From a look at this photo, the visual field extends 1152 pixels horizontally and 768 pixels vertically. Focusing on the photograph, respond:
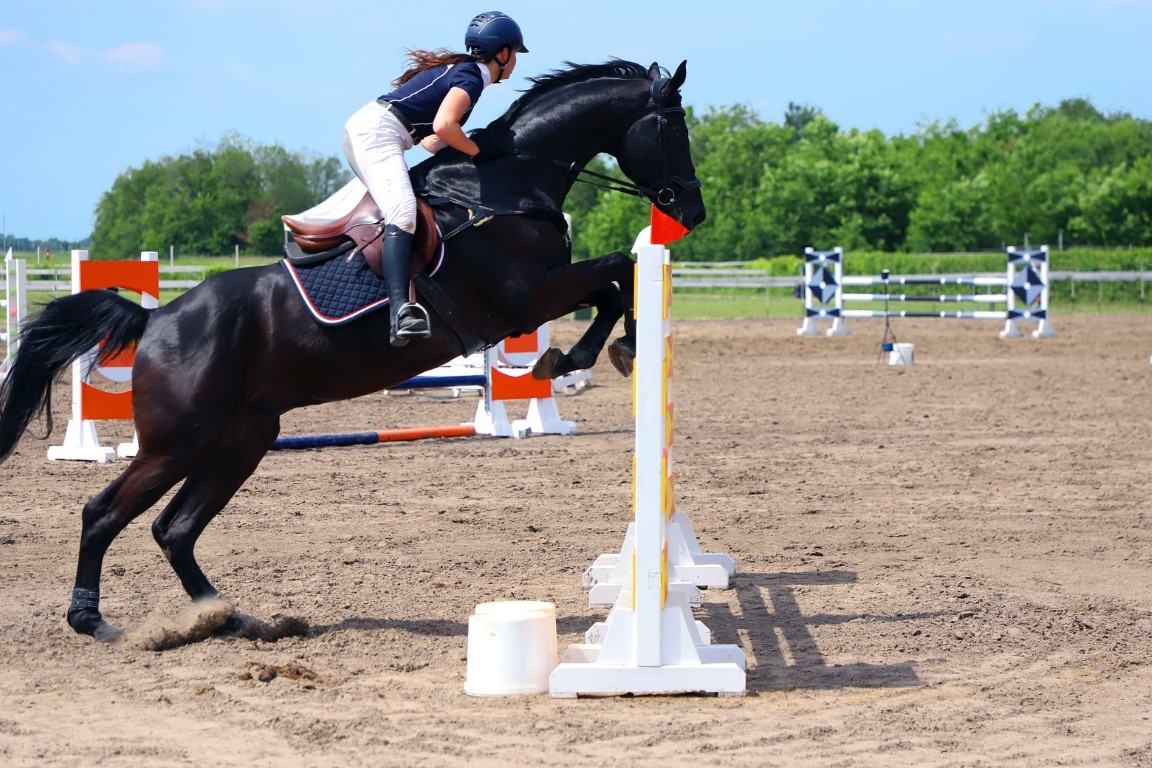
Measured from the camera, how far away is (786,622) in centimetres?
531

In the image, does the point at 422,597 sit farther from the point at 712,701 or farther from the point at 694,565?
the point at 712,701

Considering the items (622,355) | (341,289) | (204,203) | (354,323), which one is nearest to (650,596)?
(622,355)

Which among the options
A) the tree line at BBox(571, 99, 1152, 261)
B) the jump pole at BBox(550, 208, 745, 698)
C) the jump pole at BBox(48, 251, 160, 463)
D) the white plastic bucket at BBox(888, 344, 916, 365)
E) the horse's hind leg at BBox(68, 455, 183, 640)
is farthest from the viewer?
the tree line at BBox(571, 99, 1152, 261)

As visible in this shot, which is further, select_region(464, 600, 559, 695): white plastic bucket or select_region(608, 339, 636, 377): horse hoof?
select_region(608, 339, 636, 377): horse hoof

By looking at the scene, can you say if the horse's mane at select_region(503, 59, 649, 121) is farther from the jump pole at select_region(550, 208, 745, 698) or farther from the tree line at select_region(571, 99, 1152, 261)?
the tree line at select_region(571, 99, 1152, 261)

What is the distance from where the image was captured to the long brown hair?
509 centimetres

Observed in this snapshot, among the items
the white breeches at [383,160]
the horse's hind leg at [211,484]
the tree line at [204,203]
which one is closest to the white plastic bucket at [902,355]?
the horse's hind leg at [211,484]

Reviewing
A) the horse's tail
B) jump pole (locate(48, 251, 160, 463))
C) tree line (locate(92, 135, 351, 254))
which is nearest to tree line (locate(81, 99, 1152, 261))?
tree line (locate(92, 135, 351, 254))

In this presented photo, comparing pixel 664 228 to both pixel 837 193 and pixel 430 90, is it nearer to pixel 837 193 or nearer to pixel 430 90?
pixel 430 90

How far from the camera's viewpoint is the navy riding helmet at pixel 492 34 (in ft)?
16.5

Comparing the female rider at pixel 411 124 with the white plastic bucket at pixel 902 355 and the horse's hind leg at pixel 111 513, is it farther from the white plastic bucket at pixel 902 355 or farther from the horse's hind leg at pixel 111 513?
the white plastic bucket at pixel 902 355

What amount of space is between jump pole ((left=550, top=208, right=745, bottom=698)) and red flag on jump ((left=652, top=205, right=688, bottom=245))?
1099 millimetres

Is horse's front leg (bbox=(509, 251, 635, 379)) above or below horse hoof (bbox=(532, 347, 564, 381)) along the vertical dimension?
above

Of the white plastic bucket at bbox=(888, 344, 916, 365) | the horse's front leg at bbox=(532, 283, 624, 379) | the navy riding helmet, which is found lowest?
the white plastic bucket at bbox=(888, 344, 916, 365)
